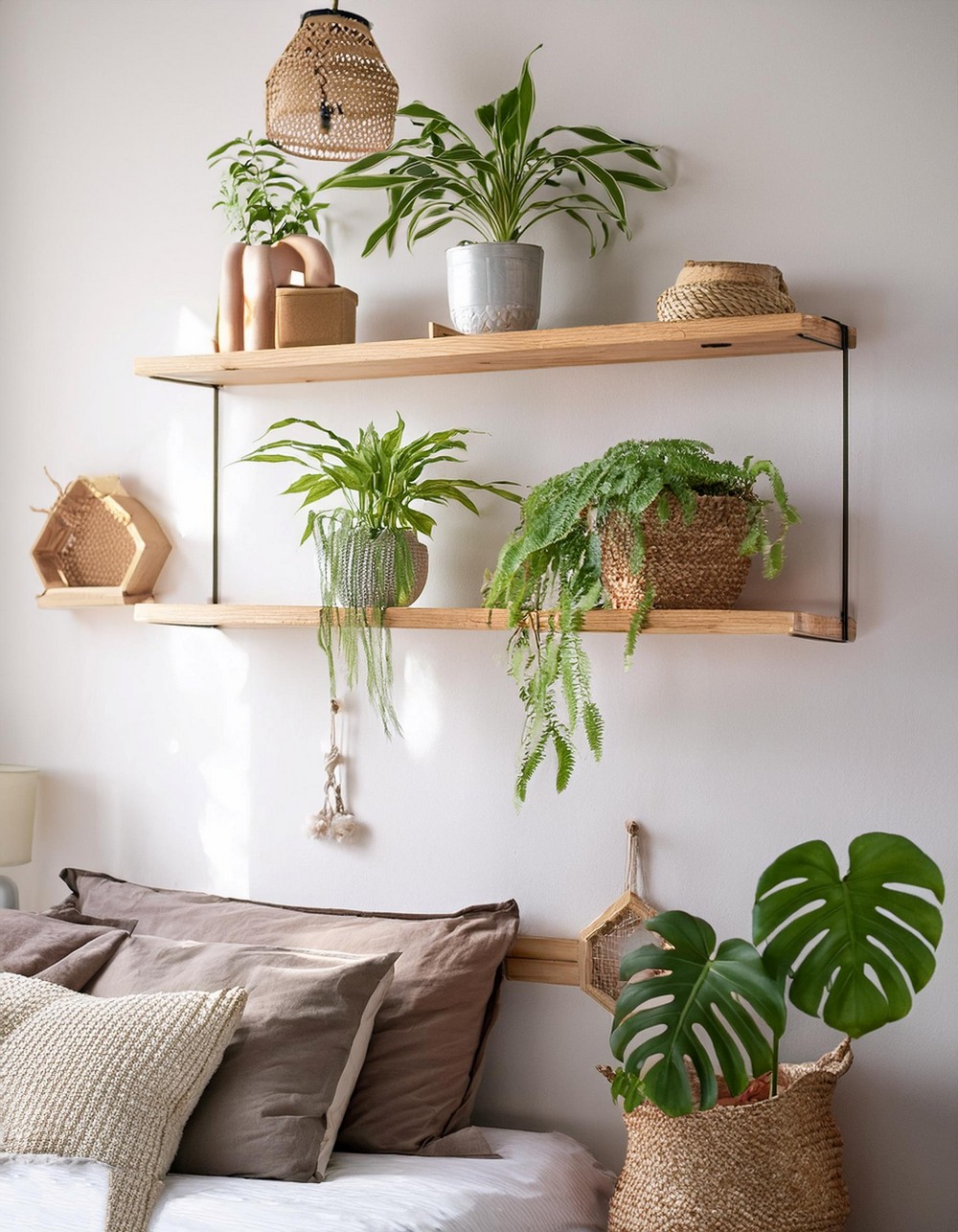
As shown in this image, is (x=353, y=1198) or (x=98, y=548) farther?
(x=98, y=548)

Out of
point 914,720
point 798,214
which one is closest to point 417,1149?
point 914,720

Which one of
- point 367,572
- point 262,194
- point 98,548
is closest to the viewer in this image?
point 367,572

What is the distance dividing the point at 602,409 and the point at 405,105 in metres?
0.72

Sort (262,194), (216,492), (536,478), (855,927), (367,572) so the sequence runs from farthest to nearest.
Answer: (216,492), (262,194), (536,478), (367,572), (855,927)

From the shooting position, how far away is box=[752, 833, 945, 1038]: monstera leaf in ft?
5.96

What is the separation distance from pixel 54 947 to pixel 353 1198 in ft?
2.58

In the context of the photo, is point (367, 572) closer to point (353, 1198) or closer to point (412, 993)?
point (412, 993)

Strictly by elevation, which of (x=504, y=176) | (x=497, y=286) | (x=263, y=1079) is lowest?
(x=263, y=1079)

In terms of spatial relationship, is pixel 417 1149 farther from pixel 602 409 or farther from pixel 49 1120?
pixel 602 409

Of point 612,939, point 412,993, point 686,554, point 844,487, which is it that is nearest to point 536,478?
point 686,554

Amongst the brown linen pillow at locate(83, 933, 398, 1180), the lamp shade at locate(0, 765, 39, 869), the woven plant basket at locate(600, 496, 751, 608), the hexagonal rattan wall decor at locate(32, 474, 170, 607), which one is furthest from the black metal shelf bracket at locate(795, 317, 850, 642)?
the lamp shade at locate(0, 765, 39, 869)

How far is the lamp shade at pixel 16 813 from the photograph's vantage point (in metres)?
2.71

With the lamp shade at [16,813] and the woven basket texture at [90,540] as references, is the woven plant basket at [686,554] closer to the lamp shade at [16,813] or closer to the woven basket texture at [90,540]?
the woven basket texture at [90,540]

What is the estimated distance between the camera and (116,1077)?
1.94 m
